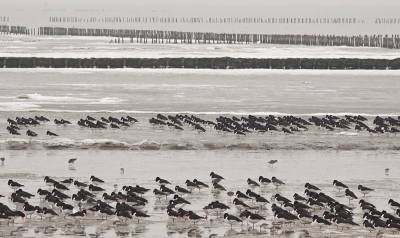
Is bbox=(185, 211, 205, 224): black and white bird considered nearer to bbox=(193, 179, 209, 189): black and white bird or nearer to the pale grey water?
the pale grey water

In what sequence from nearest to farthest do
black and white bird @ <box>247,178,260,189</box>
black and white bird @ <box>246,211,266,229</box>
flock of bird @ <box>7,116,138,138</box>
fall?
black and white bird @ <box>246,211,266,229</box> < black and white bird @ <box>247,178,260,189</box> < flock of bird @ <box>7,116,138,138</box>

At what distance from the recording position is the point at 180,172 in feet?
71.8

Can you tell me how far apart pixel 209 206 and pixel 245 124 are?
12.6 m

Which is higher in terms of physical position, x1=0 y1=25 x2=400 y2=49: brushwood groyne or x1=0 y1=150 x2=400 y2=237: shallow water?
x1=0 y1=25 x2=400 y2=49: brushwood groyne

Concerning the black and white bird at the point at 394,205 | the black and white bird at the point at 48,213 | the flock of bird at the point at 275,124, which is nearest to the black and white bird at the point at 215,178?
the black and white bird at the point at 394,205

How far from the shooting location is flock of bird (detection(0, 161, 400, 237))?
1599 centimetres

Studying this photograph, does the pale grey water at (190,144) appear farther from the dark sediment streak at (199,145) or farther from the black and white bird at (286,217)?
the black and white bird at (286,217)

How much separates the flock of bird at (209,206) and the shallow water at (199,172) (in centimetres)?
18

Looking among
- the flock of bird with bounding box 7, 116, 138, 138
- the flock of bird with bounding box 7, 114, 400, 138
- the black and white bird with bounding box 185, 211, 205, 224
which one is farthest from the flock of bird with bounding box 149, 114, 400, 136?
the black and white bird with bounding box 185, 211, 205, 224

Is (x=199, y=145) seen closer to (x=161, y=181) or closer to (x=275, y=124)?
(x=275, y=124)

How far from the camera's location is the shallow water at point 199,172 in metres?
16.2

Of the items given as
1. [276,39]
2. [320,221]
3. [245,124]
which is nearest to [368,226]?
[320,221]

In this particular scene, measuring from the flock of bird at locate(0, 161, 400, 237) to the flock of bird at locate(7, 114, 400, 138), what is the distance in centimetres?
882

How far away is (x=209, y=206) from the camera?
54.9 feet
